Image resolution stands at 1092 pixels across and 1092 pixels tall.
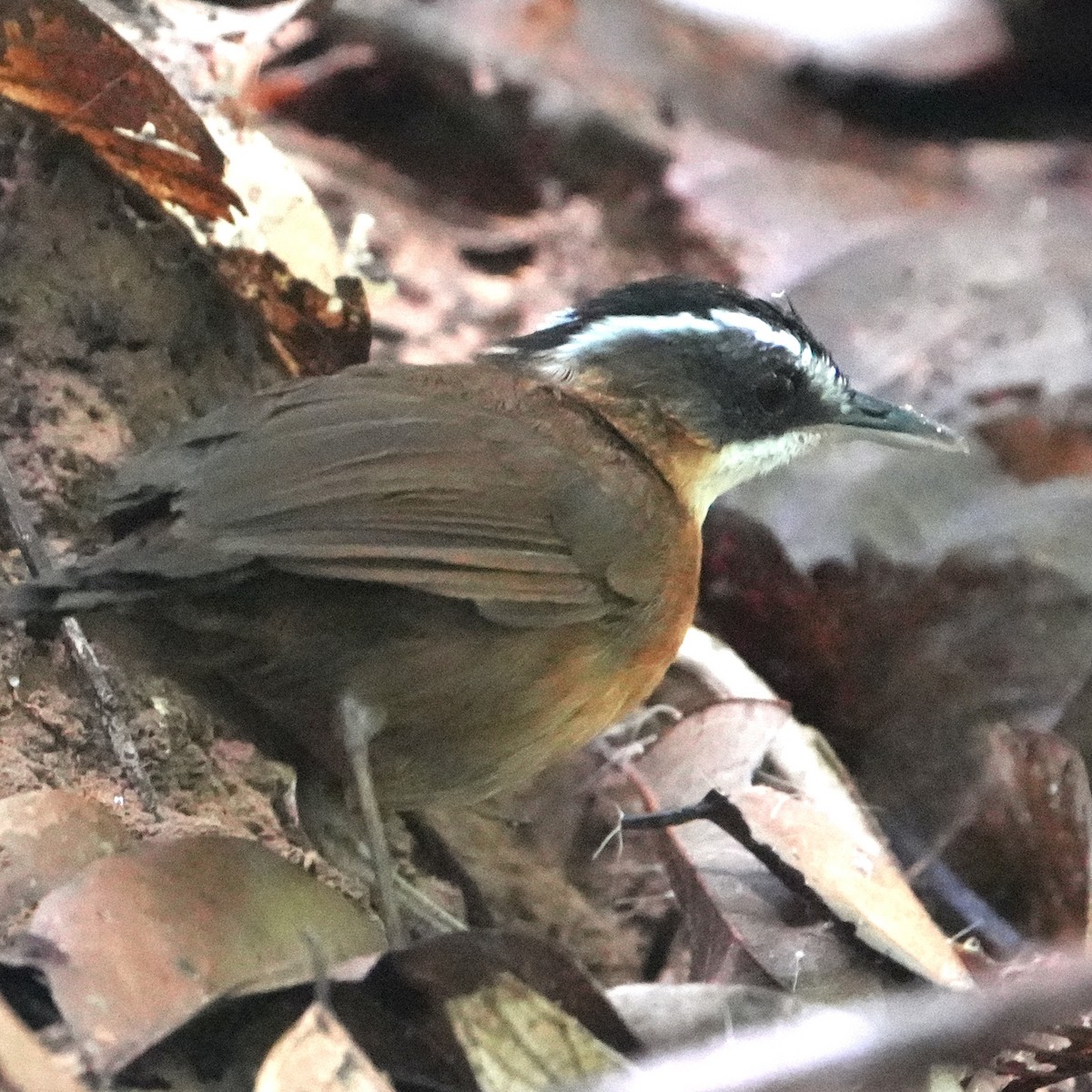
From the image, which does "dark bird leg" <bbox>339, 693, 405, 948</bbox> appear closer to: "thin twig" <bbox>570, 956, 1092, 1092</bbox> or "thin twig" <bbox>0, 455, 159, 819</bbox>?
"thin twig" <bbox>0, 455, 159, 819</bbox>

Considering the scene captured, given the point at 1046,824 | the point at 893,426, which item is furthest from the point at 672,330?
the point at 1046,824

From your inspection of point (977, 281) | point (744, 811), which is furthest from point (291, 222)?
point (977, 281)

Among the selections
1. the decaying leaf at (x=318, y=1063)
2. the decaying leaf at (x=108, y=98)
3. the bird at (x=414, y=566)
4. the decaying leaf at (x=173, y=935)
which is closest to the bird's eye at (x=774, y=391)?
the bird at (x=414, y=566)

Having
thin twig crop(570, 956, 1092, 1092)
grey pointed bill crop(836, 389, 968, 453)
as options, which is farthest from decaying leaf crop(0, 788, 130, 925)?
grey pointed bill crop(836, 389, 968, 453)

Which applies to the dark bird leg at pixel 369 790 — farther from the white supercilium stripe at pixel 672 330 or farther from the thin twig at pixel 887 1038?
the thin twig at pixel 887 1038

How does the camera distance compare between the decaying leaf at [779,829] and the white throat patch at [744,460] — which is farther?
the white throat patch at [744,460]

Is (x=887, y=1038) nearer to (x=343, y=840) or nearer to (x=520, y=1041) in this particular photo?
(x=520, y=1041)
